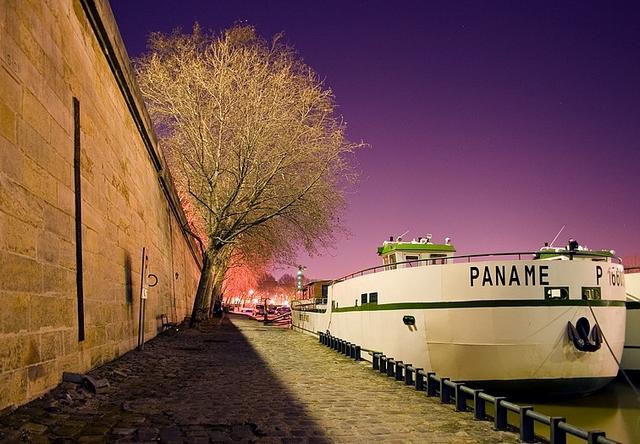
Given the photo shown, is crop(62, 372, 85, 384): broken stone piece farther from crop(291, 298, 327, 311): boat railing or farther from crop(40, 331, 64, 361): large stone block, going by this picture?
crop(291, 298, 327, 311): boat railing

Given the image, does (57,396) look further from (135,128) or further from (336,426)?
(135,128)

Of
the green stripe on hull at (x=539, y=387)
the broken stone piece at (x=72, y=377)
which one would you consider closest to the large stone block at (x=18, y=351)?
the broken stone piece at (x=72, y=377)

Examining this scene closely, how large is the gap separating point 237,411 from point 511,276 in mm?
6831

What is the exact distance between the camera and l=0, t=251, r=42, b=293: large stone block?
17.3 feet

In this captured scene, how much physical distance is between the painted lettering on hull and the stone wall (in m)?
7.35

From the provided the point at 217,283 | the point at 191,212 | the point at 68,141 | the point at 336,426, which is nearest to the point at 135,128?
the point at 68,141

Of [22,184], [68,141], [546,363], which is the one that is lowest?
[546,363]

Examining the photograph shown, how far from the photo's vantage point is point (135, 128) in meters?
14.2

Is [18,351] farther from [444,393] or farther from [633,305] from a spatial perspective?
[633,305]

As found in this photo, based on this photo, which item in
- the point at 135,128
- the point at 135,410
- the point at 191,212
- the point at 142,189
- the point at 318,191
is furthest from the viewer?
the point at 191,212

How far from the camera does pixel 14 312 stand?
216 inches

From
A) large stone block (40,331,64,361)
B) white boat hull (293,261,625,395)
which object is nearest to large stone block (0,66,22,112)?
large stone block (40,331,64,361)

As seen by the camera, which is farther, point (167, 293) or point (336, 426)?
point (167, 293)

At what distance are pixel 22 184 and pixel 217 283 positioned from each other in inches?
1382
